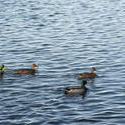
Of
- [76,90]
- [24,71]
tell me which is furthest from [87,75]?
[24,71]

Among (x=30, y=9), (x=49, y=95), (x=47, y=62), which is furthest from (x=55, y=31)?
(x=49, y=95)

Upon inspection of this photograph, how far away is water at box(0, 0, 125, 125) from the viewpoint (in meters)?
24.1

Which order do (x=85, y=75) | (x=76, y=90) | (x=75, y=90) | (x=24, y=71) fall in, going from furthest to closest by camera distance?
(x=24, y=71)
(x=85, y=75)
(x=76, y=90)
(x=75, y=90)

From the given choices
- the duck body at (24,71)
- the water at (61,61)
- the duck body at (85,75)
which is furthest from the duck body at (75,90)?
the duck body at (24,71)

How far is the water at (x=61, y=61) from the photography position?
2412cm

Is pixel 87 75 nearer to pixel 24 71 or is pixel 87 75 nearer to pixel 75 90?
pixel 75 90

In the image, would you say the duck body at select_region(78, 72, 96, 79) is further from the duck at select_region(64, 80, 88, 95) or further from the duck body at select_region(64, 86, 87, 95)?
the duck body at select_region(64, 86, 87, 95)

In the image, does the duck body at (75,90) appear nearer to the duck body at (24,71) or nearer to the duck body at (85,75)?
the duck body at (85,75)

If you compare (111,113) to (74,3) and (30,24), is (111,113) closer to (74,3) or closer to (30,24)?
(30,24)

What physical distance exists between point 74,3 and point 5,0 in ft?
A: 34.9

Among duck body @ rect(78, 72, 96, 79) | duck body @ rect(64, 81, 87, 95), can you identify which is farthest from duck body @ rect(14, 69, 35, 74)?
duck body @ rect(64, 81, 87, 95)

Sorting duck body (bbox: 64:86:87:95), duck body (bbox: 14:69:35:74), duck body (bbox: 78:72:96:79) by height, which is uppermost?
duck body (bbox: 14:69:35:74)

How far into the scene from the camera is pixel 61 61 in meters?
34.3

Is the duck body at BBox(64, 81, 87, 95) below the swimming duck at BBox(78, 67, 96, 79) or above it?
below
